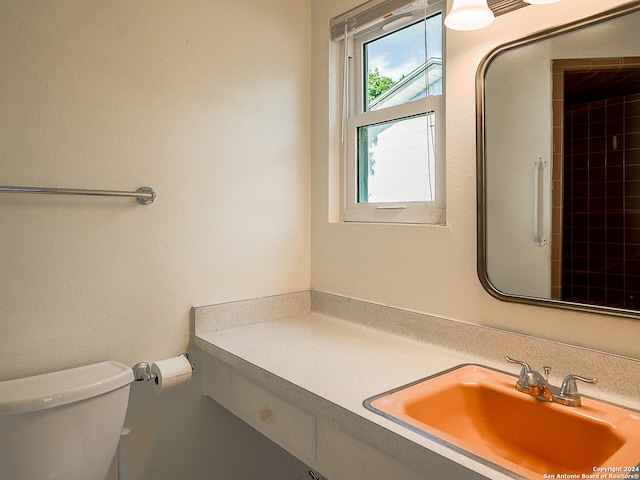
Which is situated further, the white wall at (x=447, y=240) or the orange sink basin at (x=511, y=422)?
the white wall at (x=447, y=240)

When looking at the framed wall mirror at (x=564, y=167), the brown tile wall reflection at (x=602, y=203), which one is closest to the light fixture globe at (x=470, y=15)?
the framed wall mirror at (x=564, y=167)

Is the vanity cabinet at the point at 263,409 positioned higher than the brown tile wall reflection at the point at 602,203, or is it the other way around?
the brown tile wall reflection at the point at 602,203

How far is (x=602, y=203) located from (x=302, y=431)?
38.3 inches

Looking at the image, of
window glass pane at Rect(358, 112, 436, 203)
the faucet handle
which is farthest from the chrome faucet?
window glass pane at Rect(358, 112, 436, 203)

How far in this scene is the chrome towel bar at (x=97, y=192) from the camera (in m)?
1.22

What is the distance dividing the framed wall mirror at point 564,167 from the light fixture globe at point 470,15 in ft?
0.44

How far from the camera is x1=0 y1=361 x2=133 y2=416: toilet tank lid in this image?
3.59 feet

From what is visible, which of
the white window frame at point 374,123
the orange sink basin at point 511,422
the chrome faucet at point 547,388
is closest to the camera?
the orange sink basin at point 511,422

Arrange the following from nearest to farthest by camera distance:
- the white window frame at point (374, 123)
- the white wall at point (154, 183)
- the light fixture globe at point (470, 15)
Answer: the light fixture globe at point (470, 15) → the white wall at point (154, 183) → the white window frame at point (374, 123)

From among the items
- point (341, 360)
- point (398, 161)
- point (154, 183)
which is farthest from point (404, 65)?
point (341, 360)

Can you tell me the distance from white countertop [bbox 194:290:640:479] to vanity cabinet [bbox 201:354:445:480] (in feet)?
0.22

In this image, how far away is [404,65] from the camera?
1.71m

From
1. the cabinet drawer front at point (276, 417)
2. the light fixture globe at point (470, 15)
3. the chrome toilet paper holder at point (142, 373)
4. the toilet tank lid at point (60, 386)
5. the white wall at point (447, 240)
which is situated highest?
the light fixture globe at point (470, 15)

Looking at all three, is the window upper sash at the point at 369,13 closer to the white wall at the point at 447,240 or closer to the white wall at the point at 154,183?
the white wall at the point at 447,240
